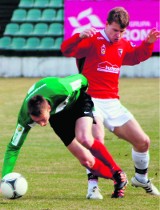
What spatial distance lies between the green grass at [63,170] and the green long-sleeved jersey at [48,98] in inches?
20.9

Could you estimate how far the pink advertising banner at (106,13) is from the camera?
85.7ft

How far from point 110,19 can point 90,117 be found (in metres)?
1.04

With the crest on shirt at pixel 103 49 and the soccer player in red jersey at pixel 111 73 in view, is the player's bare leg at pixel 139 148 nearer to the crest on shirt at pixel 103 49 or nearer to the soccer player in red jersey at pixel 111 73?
the soccer player in red jersey at pixel 111 73

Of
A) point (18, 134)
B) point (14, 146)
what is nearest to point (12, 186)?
point (14, 146)

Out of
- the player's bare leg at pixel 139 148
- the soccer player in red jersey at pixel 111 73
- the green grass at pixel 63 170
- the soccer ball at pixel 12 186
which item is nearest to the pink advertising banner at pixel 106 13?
the green grass at pixel 63 170

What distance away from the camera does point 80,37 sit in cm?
761

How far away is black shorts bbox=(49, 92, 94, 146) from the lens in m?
7.26

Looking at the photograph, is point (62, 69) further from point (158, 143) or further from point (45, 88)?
point (45, 88)

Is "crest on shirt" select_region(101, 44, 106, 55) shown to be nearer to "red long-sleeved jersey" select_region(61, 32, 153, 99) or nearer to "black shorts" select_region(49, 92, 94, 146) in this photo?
"red long-sleeved jersey" select_region(61, 32, 153, 99)

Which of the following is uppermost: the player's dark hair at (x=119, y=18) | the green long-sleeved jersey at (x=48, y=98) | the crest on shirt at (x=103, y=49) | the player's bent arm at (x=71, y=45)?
the player's dark hair at (x=119, y=18)

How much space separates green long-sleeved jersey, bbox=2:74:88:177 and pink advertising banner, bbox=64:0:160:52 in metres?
19.1

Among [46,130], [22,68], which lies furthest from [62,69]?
[46,130]

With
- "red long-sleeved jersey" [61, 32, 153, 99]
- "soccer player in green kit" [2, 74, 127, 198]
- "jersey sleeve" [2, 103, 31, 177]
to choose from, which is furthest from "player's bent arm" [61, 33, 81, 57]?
"jersey sleeve" [2, 103, 31, 177]

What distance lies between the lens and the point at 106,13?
26.2m
